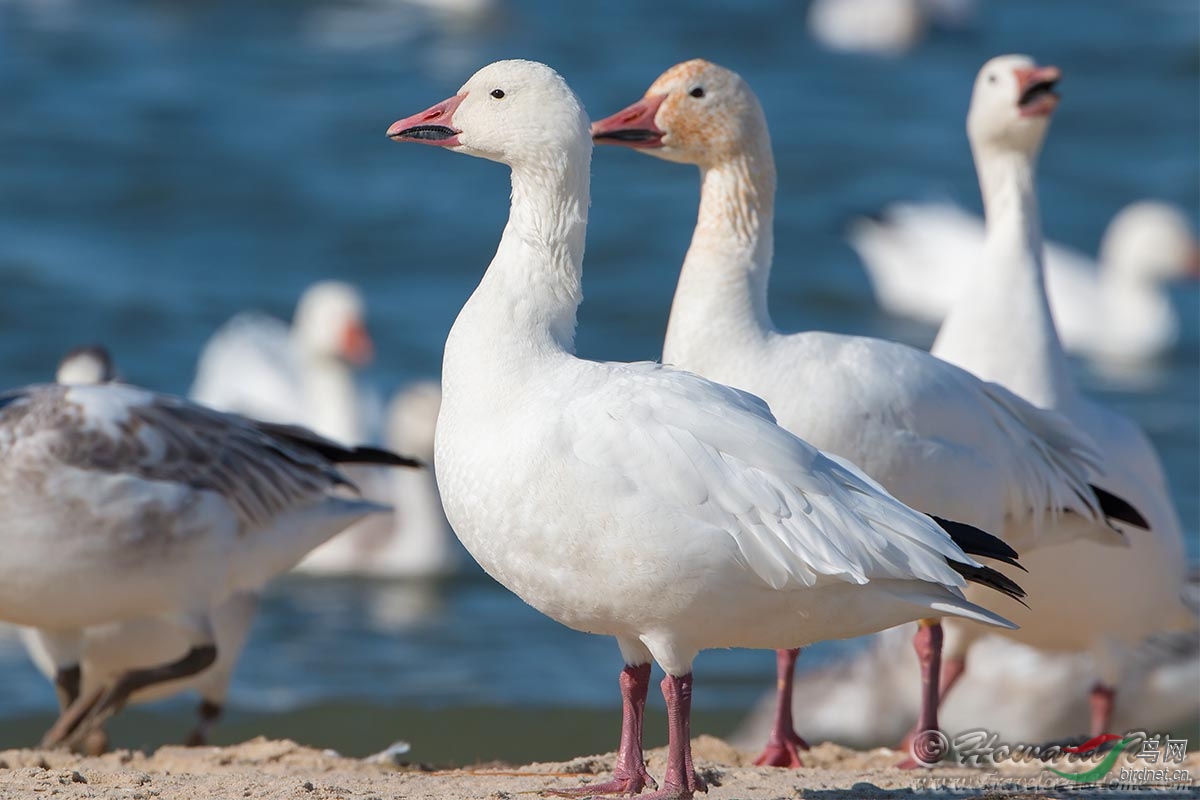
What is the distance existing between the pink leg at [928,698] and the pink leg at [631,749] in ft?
4.99

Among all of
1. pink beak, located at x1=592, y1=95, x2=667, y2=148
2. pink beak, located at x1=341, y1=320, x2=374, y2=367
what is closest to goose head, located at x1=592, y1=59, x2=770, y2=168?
pink beak, located at x1=592, y1=95, x2=667, y2=148

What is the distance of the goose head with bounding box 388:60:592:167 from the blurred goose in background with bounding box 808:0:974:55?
1918 cm

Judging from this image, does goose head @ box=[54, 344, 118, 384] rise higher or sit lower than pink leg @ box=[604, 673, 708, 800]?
higher

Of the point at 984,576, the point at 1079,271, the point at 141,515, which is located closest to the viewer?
the point at 984,576

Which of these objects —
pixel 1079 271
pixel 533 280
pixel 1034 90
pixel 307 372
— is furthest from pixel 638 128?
pixel 1079 271

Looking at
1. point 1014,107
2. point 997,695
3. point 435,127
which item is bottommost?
point 997,695

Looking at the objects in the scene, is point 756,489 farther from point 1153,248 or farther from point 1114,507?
point 1153,248

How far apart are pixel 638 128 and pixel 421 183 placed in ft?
43.3

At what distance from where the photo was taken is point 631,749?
4719 millimetres

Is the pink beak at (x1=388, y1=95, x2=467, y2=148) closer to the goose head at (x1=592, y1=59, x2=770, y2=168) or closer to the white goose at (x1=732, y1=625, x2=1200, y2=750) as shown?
the goose head at (x1=592, y1=59, x2=770, y2=168)

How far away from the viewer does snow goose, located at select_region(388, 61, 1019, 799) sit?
4277 millimetres

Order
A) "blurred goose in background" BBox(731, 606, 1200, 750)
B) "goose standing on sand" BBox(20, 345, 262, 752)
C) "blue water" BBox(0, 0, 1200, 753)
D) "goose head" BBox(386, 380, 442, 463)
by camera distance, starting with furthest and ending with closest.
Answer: "goose head" BBox(386, 380, 442, 463)
"blue water" BBox(0, 0, 1200, 753)
"blurred goose in background" BBox(731, 606, 1200, 750)
"goose standing on sand" BBox(20, 345, 262, 752)

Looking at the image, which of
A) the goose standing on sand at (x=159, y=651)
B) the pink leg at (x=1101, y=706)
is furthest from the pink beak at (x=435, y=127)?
the pink leg at (x=1101, y=706)

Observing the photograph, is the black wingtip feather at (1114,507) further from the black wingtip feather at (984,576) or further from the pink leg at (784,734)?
the black wingtip feather at (984,576)
